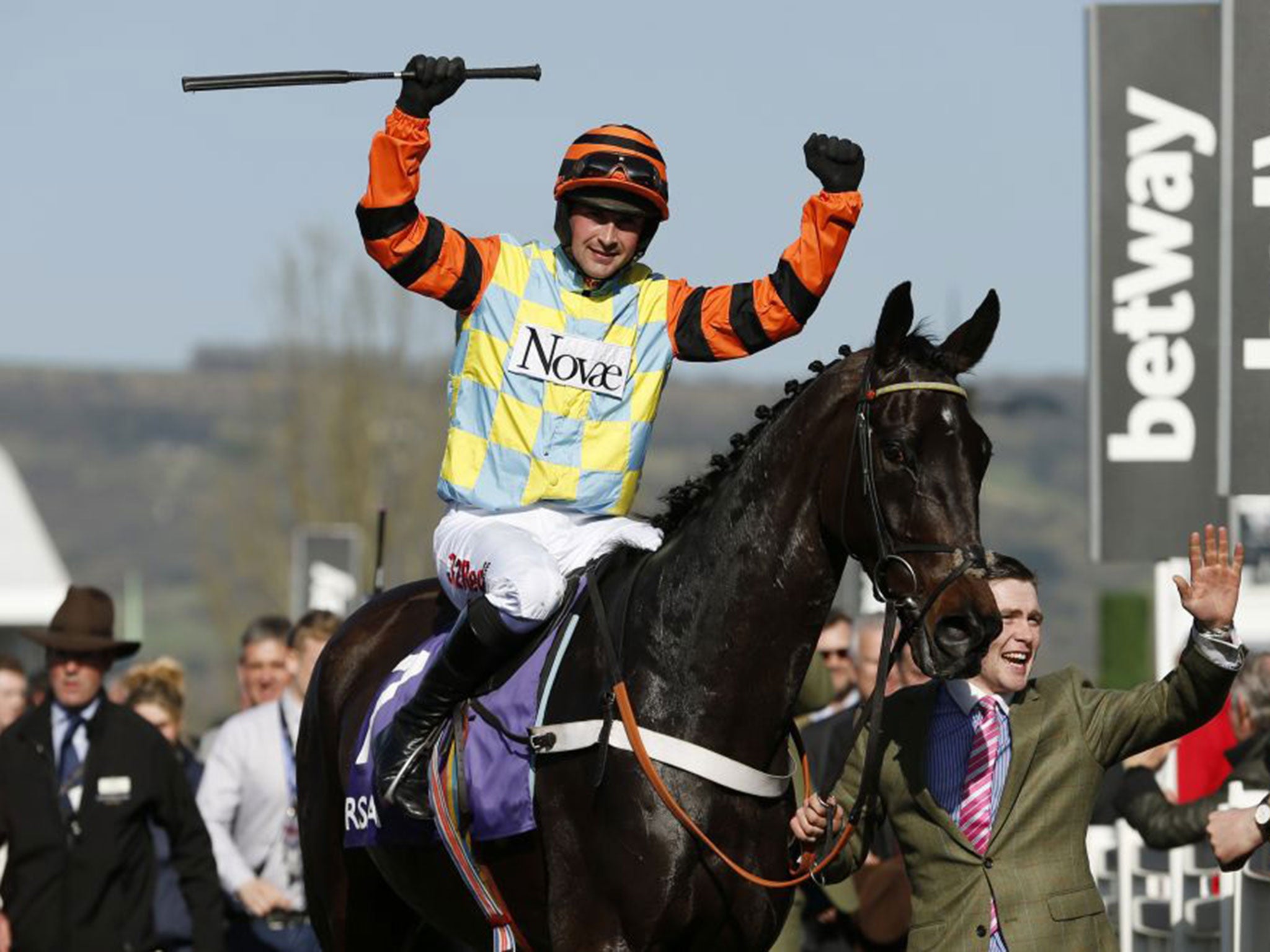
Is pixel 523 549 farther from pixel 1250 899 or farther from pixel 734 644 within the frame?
pixel 1250 899

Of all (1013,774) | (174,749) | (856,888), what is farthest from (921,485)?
(174,749)

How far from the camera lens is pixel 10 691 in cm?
1171

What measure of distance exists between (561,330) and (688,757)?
118 cm

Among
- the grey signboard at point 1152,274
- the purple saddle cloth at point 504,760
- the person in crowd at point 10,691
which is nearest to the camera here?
the purple saddle cloth at point 504,760

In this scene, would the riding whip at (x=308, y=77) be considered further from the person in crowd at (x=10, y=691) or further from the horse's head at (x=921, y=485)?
the person in crowd at (x=10, y=691)

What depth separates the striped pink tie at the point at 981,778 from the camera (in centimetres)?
564

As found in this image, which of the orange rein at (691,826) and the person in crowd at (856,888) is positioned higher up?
the orange rein at (691,826)

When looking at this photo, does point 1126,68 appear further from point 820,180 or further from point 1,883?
point 1,883

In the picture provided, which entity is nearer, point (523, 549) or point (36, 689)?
point (523, 549)

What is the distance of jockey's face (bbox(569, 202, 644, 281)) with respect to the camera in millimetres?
6191

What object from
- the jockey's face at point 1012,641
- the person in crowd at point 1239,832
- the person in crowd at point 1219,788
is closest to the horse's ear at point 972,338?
the jockey's face at point 1012,641

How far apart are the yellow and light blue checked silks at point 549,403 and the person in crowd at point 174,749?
10.5 feet

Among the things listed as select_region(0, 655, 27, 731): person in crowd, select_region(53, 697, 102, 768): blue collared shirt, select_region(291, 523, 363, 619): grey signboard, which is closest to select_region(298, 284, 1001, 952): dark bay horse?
select_region(53, 697, 102, 768): blue collared shirt

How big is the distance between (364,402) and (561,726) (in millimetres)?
43728
